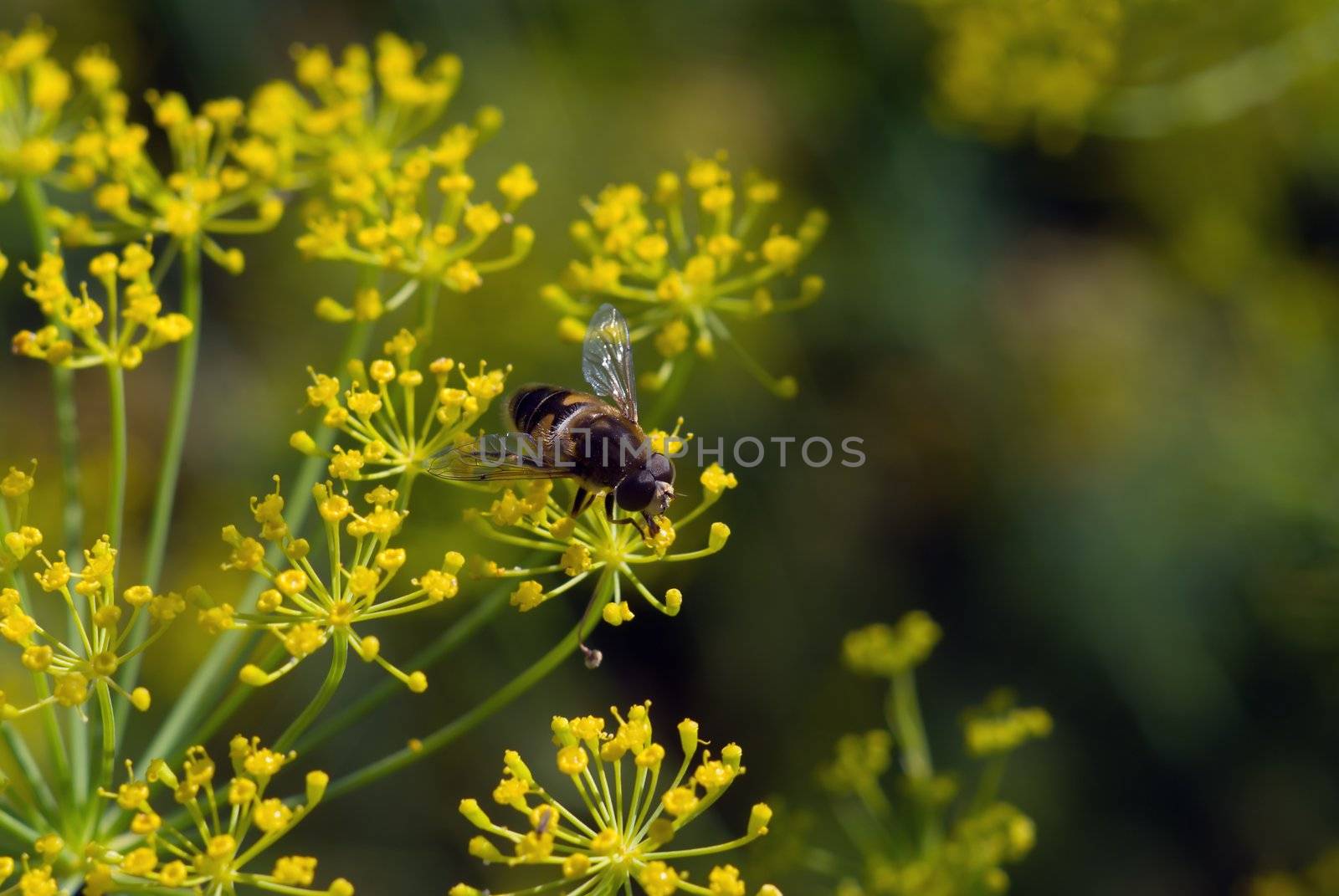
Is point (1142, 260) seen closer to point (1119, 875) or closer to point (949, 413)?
point (949, 413)

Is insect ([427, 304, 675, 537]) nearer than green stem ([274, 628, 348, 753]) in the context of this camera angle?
No

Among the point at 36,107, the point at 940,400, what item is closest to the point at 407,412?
the point at 36,107

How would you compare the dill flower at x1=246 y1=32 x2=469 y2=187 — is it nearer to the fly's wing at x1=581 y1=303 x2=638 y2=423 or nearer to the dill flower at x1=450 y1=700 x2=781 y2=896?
the fly's wing at x1=581 y1=303 x2=638 y2=423

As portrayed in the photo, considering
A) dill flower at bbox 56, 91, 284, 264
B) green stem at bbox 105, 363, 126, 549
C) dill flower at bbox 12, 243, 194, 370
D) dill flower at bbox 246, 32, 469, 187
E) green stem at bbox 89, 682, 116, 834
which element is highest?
dill flower at bbox 246, 32, 469, 187

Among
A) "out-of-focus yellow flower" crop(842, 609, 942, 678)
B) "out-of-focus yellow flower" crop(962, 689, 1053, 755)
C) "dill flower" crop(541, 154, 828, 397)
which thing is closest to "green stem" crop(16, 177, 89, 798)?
"dill flower" crop(541, 154, 828, 397)

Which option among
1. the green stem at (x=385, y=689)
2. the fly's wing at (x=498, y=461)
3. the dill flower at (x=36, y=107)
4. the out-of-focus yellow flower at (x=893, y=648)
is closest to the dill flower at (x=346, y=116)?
the dill flower at (x=36, y=107)

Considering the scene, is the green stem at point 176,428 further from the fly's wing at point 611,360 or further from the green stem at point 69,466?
the fly's wing at point 611,360

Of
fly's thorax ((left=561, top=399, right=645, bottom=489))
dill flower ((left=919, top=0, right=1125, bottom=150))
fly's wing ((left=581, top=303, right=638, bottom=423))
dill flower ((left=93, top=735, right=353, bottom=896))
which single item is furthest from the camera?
dill flower ((left=919, top=0, right=1125, bottom=150))

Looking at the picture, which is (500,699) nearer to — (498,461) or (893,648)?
(498,461)
